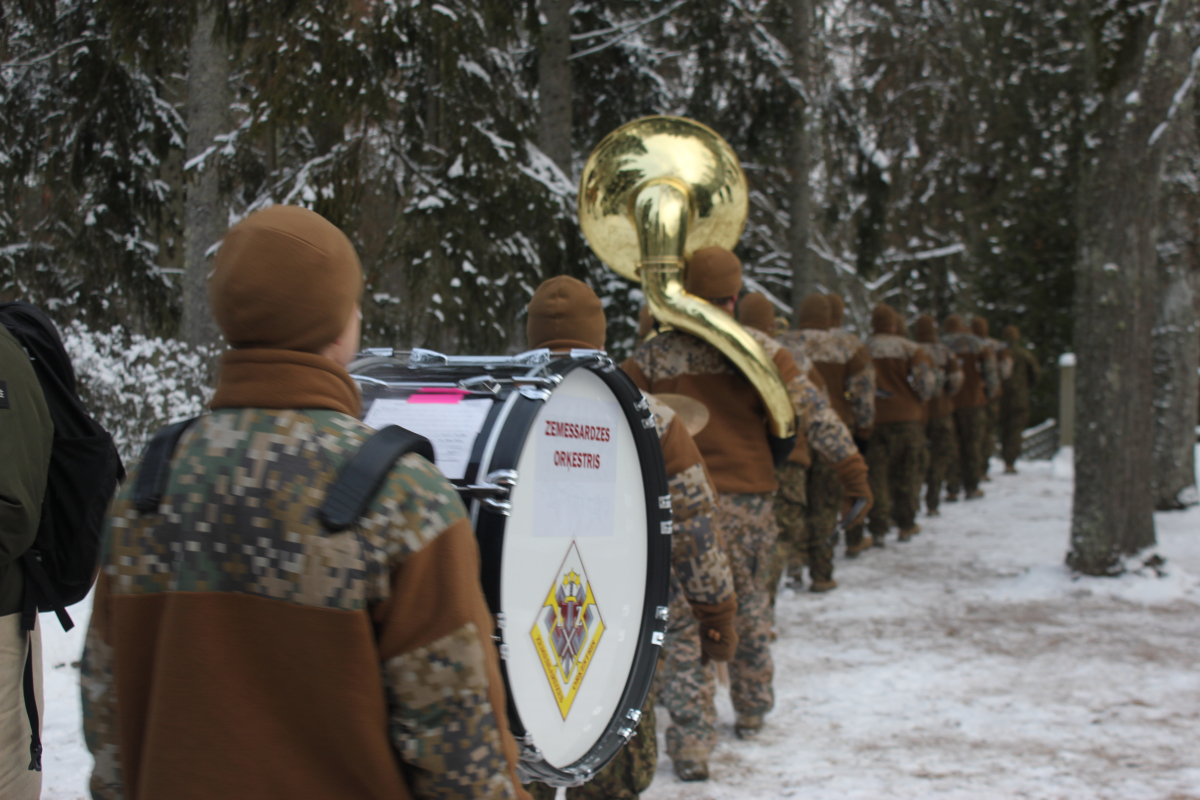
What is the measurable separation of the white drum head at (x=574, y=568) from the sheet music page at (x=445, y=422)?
109mm

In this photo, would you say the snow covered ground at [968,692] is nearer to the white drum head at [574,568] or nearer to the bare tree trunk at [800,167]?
the white drum head at [574,568]

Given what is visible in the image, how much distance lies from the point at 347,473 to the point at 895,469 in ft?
26.4

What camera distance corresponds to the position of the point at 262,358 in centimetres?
137

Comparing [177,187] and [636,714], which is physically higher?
[177,187]

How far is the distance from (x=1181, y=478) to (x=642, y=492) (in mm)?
8253

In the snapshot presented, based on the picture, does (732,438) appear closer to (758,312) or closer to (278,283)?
(758,312)

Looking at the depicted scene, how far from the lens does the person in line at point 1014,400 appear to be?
42.9 feet

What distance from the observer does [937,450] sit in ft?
32.9

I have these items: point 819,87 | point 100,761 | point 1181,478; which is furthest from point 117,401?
point 819,87

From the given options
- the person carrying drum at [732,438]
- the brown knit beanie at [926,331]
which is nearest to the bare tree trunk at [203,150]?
the person carrying drum at [732,438]

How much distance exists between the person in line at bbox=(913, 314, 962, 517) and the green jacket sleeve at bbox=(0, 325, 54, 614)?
872 cm

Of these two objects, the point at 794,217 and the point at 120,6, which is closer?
the point at 120,6

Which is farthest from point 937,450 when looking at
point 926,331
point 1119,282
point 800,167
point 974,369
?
point 1119,282

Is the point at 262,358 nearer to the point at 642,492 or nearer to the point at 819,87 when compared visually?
the point at 642,492
